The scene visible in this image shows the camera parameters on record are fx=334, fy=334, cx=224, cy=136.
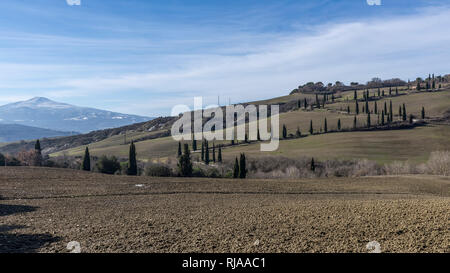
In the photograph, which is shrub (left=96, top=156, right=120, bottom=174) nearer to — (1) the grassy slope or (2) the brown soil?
(2) the brown soil

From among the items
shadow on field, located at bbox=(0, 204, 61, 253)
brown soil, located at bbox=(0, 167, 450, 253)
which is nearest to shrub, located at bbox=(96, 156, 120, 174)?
brown soil, located at bbox=(0, 167, 450, 253)

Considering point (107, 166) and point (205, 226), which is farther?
point (107, 166)

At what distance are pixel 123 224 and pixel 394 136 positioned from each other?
10800 centimetres

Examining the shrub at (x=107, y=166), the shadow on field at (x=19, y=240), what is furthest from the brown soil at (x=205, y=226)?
the shrub at (x=107, y=166)

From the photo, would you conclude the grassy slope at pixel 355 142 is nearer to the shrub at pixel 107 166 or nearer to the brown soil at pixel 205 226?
the shrub at pixel 107 166

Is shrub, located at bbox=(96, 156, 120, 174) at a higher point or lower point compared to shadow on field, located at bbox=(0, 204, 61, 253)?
lower

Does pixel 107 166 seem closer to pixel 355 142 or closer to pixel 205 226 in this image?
pixel 205 226

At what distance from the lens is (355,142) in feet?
330

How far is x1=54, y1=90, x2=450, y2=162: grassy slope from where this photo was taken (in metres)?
89.3

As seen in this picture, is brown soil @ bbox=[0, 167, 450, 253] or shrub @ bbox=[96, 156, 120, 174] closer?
brown soil @ bbox=[0, 167, 450, 253]

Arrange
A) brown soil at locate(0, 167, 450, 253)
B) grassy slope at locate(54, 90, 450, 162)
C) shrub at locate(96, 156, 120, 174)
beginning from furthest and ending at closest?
grassy slope at locate(54, 90, 450, 162) < shrub at locate(96, 156, 120, 174) < brown soil at locate(0, 167, 450, 253)

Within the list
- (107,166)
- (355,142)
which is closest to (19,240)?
(107,166)

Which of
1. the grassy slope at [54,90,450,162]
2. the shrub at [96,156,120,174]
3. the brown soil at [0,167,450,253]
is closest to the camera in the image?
the brown soil at [0,167,450,253]
